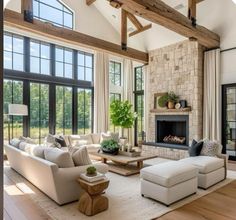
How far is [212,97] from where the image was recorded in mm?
6461

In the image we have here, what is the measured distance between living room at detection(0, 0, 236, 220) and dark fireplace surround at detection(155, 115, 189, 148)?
0.15 ft

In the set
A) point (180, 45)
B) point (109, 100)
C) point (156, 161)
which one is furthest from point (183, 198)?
point (109, 100)

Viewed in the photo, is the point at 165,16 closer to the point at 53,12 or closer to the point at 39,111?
the point at 53,12

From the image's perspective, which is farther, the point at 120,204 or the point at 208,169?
the point at 208,169

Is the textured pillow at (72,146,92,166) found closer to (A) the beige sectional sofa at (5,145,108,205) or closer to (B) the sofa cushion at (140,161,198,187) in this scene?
(A) the beige sectional sofa at (5,145,108,205)

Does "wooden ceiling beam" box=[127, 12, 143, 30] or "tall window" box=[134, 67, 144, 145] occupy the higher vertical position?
"wooden ceiling beam" box=[127, 12, 143, 30]

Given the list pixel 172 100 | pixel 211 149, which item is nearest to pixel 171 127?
pixel 172 100

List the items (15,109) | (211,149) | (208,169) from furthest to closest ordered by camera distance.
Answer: (15,109), (211,149), (208,169)

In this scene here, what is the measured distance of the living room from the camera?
10.2 ft

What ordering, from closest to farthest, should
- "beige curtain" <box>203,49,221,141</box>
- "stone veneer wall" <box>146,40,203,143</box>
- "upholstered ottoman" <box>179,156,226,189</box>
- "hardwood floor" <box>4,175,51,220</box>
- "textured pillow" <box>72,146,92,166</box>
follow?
"hardwood floor" <box>4,175,51,220</box> < "textured pillow" <box>72,146,92,166</box> < "upholstered ottoman" <box>179,156,226,189</box> < "beige curtain" <box>203,49,221,141</box> < "stone veneer wall" <box>146,40,203,143</box>

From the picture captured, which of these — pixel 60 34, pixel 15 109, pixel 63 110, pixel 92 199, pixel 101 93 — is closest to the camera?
pixel 92 199

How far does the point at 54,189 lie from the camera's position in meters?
3.04

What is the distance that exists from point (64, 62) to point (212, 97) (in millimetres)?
5115

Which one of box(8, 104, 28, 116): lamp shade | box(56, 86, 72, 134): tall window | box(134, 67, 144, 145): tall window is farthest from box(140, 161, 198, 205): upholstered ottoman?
box(134, 67, 144, 145): tall window
